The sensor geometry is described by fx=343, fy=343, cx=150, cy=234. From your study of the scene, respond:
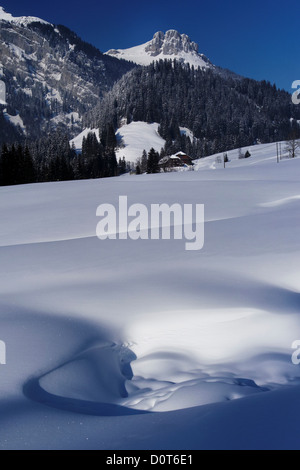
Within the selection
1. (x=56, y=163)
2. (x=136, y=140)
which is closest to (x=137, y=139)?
(x=136, y=140)

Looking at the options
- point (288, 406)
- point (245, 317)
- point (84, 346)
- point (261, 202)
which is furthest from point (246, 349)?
point (261, 202)

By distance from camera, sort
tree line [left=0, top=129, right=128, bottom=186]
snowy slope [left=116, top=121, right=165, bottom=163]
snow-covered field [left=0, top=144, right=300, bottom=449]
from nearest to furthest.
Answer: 1. snow-covered field [left=0, top=144, right=300, bottom=449]
2. tree line [left=0, top=129, right=128, bottom=186]
3. snowy slope [left=116, top=121, right=165, bottom=163]

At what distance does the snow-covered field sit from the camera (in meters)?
2.40

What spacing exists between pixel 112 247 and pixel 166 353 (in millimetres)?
4430

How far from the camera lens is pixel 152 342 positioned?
4340 millimetres

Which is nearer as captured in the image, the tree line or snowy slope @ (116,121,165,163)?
the tree line

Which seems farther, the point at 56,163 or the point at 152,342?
the point at 56,163

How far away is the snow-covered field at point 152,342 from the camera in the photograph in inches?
94.7

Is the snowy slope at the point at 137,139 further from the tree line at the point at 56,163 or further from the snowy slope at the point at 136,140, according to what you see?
the tree line at the point at 56,163

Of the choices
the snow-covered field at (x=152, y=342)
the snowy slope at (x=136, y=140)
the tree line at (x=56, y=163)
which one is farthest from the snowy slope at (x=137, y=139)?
the snow-covered field at (x=152, y=342)

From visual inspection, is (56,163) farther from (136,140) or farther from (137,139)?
(137,139)

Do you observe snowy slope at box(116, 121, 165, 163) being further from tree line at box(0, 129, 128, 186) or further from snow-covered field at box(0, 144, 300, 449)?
snow-covered field at box(0, 144, 300, 449)

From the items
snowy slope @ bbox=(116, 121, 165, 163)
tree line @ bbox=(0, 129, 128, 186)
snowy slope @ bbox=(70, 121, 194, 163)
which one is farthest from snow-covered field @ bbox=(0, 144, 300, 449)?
snowy slope @ bbox=(116, 121, 165, 163)

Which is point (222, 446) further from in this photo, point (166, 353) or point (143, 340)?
point (143, 340)
